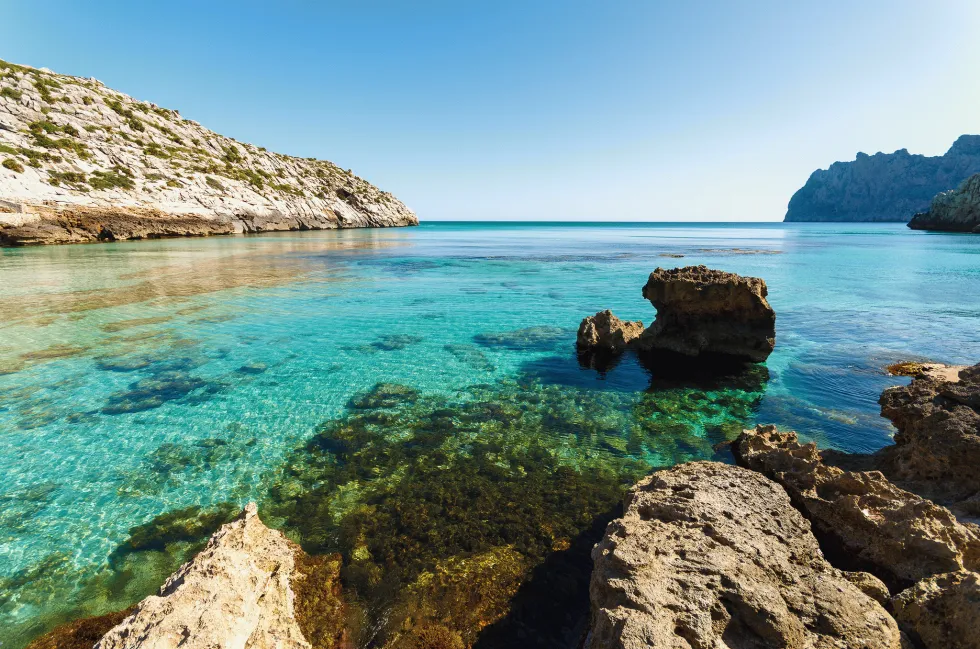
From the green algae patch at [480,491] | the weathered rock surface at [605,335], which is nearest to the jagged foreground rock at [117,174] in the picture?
the green algae patch at [480,491]

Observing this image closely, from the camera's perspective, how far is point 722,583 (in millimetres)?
3525

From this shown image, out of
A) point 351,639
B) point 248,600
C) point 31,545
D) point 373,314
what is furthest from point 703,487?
point 373,314

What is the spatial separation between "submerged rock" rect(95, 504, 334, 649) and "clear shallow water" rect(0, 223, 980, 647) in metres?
1.06

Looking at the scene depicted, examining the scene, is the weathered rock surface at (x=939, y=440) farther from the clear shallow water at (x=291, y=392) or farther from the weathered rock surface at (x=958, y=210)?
the weathered rock surface at (x=958, y=210)

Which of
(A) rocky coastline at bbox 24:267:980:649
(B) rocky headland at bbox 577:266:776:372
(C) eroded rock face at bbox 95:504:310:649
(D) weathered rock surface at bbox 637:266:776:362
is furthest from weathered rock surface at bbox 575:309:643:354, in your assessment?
(C) eroded rock face at bbox 95:504:310:649

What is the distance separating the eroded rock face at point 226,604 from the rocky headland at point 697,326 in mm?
10413

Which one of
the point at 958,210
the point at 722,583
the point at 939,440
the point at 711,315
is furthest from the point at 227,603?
the point at 958,210

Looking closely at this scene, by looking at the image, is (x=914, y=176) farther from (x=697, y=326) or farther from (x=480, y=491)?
(x=480, y=491)

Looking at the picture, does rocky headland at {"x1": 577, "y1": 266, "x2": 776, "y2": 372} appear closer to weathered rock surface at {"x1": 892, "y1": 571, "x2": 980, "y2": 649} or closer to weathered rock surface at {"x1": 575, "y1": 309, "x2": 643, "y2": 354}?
weathered rock surface at {"x1": 575, "y1": 309, "x2": 643, "y2": 354}

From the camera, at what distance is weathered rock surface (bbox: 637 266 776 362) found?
12305 mm

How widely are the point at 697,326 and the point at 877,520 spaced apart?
29.5 ft

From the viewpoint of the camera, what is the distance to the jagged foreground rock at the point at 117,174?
42.8 metres

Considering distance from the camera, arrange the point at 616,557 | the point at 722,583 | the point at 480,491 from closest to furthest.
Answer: the point at 722,583 → the point at 616,557 → the point at 480,491

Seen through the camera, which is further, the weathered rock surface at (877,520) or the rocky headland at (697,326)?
the rocky headland at (697,326)
